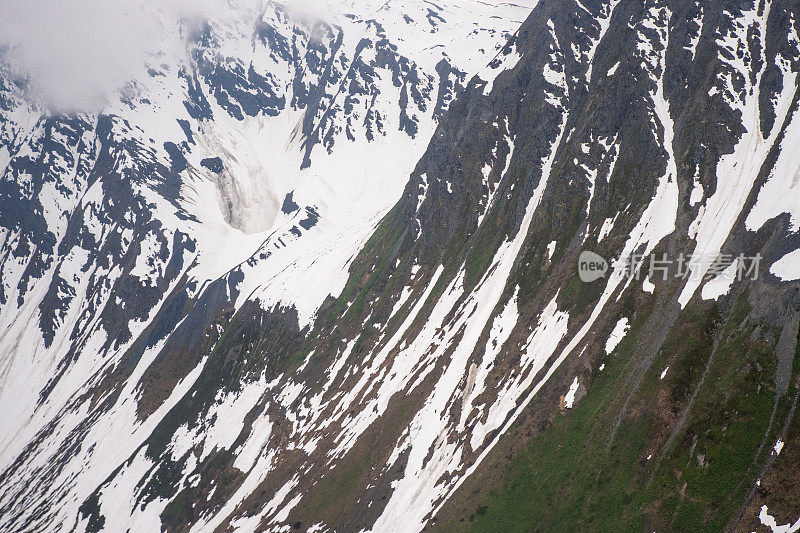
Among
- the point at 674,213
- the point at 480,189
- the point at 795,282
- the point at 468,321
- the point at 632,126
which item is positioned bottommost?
the point at 795,282

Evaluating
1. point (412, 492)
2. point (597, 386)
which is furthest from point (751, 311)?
point (412, 492)

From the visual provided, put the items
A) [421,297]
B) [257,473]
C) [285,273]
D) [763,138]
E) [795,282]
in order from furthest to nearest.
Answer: [285,273] → [421,297] → [257,473] → [763,138] → [795,282]

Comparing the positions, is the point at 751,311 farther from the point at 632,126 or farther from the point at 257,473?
the point at 257,473

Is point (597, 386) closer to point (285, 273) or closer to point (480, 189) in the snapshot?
point (480, 189)

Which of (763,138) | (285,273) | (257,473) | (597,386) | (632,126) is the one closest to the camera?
(597,386)

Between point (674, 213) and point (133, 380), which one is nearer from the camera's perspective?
point (674, 213)

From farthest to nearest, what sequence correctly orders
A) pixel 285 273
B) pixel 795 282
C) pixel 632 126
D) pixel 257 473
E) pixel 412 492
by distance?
pixel 285 273
pixel 257 473
pixel 632 126
pixel 412 492
pixel 795 282

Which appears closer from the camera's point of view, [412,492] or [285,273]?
[412,492]

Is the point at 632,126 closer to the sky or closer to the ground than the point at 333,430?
closer to the sky

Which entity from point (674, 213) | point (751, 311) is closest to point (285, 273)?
point (674, 213)
